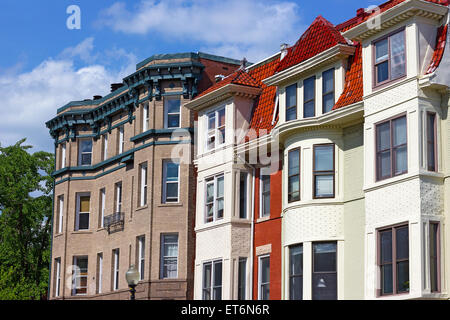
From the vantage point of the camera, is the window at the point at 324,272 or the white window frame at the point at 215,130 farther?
the white window frame at the point at 215,130

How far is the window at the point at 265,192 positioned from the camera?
34500 millimetres

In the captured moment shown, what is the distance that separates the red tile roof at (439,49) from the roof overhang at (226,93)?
11.1m

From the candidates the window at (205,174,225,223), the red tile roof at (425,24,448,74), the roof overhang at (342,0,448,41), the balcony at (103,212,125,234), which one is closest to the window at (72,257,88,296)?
the balcony at (103,212,125,234)

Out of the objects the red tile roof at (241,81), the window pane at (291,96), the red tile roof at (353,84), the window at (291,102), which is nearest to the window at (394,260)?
the red tile roof at (353,84)

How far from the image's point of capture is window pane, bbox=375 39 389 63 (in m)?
27.9

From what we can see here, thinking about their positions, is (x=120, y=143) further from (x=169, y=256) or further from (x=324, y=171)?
(x=324, y=171)

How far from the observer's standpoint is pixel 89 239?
155 ft

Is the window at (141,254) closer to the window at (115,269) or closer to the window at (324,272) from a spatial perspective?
the window at (115,269)

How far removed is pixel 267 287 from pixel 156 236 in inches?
326

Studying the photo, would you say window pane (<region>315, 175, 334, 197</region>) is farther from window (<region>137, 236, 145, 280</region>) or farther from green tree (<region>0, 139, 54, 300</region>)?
green tree (<region>0, 139, 54, 300</region>)
